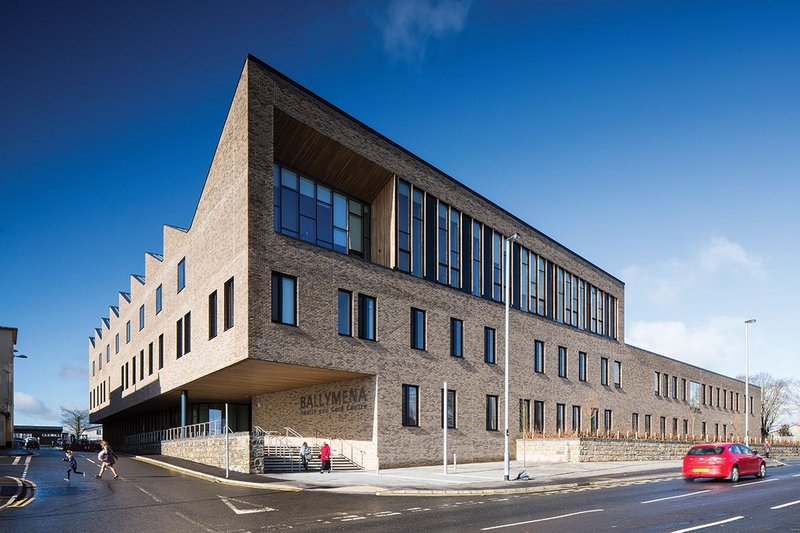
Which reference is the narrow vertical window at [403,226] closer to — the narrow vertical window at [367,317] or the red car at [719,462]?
the narrow vertical window at [367,317]

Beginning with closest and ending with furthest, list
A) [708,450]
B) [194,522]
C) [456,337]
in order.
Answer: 1. [194,522]
2. [708,450]
3. [456,337]

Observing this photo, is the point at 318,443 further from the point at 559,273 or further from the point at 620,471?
the point at 559,273

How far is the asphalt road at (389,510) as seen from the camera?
46.8 feet

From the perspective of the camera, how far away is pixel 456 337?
124ft

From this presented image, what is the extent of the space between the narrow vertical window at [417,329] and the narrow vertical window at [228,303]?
9.52 metres

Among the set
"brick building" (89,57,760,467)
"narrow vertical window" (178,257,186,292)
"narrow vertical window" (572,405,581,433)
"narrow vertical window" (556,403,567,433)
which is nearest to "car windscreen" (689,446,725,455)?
"brick building" (89,57,760,467)

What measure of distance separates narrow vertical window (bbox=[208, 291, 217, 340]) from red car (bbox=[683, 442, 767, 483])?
69.0ft

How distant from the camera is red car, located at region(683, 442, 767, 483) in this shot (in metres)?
25.5

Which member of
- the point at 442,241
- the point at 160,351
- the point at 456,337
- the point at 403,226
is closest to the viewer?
the point at 403,226

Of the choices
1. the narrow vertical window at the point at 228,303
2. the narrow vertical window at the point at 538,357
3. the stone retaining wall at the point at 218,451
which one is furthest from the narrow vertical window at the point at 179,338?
the narrow vertical window at the point at 538,357

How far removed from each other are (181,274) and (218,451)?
44.4 feet

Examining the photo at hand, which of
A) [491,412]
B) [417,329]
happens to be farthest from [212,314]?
[491,412]

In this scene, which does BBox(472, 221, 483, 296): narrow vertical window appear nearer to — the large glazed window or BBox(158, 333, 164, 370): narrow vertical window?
the large glazed window

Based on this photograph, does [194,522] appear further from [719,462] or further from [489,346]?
[489,346]
